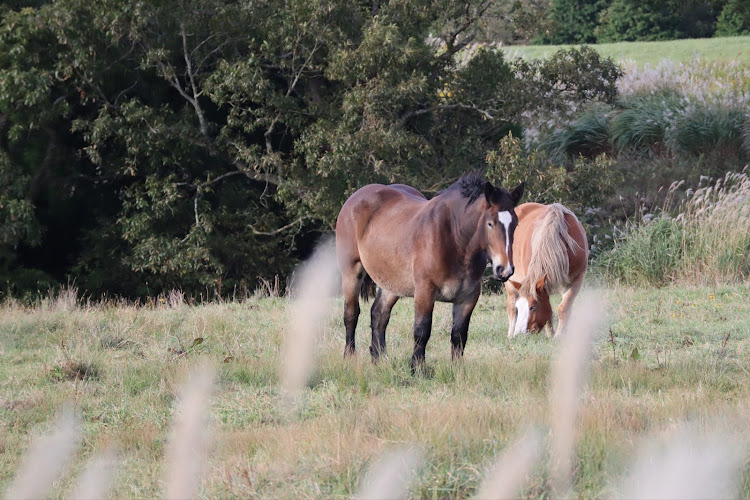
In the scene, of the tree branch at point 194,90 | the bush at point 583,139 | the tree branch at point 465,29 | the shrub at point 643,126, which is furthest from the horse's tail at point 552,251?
the shrub at point 643,126

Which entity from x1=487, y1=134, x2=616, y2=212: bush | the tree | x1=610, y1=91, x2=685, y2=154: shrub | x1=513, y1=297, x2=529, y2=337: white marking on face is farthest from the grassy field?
the tree

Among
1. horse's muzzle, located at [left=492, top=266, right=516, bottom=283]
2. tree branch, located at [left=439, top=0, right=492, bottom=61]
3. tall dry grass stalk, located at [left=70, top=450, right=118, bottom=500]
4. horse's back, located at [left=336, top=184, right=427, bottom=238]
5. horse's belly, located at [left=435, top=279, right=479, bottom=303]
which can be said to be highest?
tree branch, located at [left=439, top=0, right=492, bottom=61]

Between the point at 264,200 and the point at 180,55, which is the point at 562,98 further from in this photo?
the point at 180,55

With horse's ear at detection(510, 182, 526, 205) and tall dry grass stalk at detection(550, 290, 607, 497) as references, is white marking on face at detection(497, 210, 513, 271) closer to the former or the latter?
horse's ear at detection(510, 182, 526, 205)

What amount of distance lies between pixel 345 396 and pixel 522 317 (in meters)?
3.47

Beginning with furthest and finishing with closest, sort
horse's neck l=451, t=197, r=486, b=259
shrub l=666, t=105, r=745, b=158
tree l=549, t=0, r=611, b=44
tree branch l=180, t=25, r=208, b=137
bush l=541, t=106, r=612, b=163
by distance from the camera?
tree l=549, t=0, r=611, b=44, bush l=541, t=106, r=612, b=163, shrub l=666, t=105, r=745, b=158, tree branch l=180, t=25, r=208, b=137, horse's neck l=451, t=197, r=486, b=259

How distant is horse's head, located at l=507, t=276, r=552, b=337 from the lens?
9.16m

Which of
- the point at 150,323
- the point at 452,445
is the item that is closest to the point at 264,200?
the point at 150,323

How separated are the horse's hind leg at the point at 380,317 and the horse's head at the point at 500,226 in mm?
1412

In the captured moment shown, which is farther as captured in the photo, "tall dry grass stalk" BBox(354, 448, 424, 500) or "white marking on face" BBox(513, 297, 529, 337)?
"white marking on face" BBox(513, 297, 529, 337)

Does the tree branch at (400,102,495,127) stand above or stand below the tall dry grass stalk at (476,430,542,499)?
above

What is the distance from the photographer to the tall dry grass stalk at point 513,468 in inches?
106

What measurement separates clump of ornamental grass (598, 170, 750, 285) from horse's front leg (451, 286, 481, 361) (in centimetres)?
796

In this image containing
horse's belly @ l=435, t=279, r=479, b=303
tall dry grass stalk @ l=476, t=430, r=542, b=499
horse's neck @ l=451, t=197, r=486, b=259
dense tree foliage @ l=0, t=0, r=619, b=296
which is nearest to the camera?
tall dry grass stalk @ l=476, t=430, r=542, b=499
